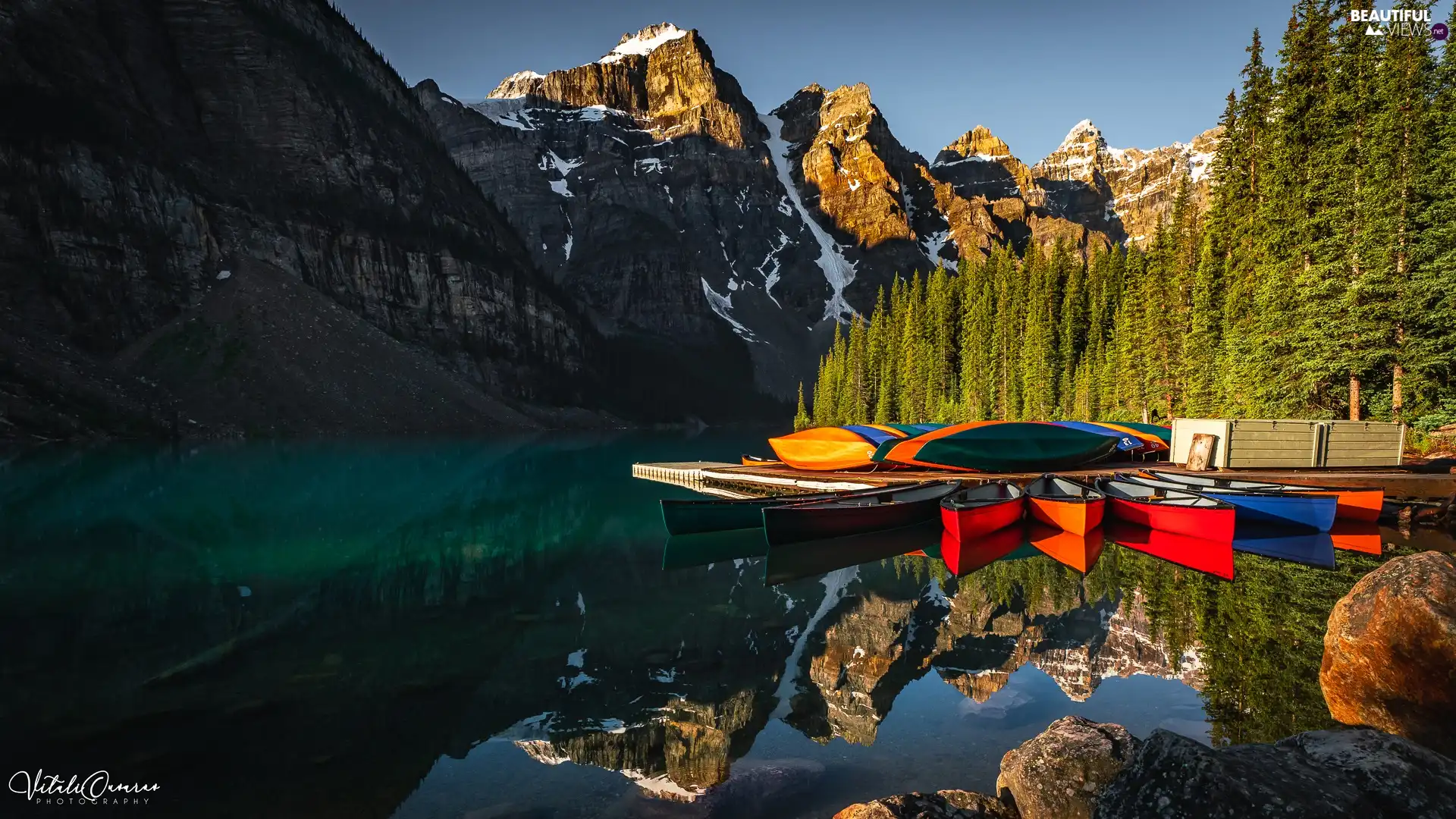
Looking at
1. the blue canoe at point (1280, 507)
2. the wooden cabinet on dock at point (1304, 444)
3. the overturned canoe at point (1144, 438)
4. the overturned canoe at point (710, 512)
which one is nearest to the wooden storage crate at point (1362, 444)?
the wooden cabinet on dock at point (1304, 444)

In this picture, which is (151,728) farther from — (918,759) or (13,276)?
(13,276)

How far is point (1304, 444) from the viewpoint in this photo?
2864 centimetres

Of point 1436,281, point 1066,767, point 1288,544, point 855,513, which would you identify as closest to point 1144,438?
point 1436,281

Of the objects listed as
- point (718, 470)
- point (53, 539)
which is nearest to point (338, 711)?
point (53, 539)

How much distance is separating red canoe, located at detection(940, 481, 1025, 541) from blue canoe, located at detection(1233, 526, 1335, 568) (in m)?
6.25

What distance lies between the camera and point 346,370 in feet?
368

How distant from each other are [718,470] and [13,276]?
102 meters

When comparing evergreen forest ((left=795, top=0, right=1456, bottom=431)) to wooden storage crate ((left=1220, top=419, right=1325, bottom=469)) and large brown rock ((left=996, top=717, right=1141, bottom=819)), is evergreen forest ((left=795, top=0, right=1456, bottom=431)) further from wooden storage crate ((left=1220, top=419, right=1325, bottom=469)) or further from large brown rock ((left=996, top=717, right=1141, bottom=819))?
large brown rock ((left=996, top=717, right=1141, bottom=819))

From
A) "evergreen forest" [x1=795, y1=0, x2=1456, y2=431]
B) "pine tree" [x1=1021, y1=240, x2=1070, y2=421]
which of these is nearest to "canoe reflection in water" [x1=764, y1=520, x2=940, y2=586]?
"evergreen forest" [x1=795, y1=0, x2=1456, y2=431]

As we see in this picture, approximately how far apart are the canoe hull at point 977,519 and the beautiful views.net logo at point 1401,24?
95.6 ft

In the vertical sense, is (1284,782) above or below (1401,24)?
below

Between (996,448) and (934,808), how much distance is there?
2727cm

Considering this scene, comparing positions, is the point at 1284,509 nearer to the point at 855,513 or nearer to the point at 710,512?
the point at 855,513

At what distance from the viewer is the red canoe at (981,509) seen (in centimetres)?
2234
